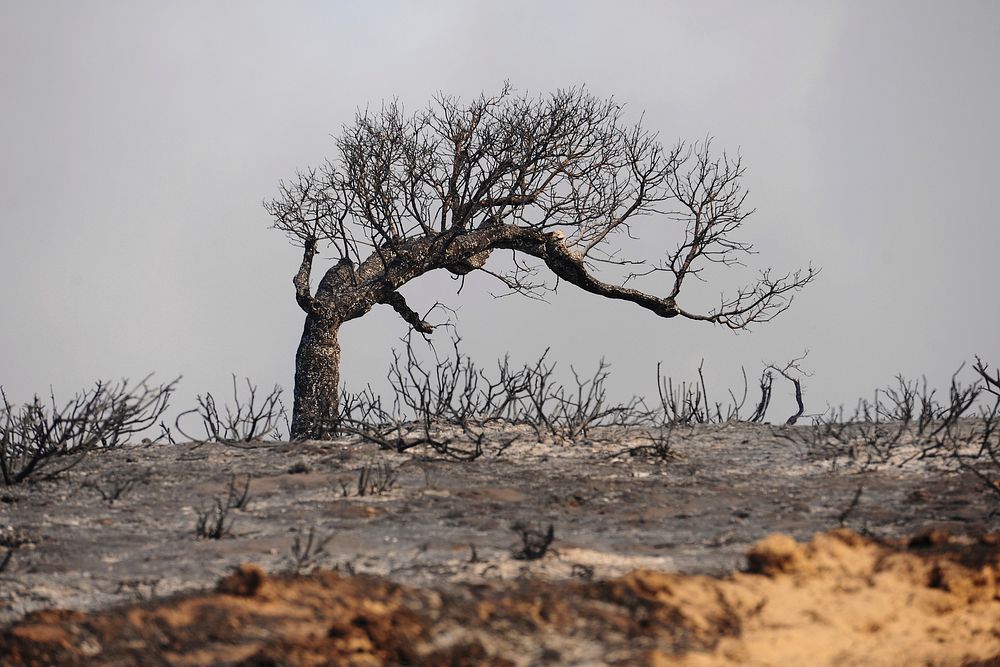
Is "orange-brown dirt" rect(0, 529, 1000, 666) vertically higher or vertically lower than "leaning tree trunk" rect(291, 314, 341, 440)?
lower

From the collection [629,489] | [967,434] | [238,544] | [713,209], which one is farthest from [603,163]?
[238,544]

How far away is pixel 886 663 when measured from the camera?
4703 mm

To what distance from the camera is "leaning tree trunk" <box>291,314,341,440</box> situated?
1411 centimetres

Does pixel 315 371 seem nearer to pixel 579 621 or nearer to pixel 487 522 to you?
pixel 487 522

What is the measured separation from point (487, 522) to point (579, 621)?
8.06ft

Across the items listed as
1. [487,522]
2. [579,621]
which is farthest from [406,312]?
[579,621]

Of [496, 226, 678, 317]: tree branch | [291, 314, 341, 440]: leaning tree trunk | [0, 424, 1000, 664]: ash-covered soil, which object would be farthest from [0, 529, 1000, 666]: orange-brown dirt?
[496, 226, 678, 317]: tree branch

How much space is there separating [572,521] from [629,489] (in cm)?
119

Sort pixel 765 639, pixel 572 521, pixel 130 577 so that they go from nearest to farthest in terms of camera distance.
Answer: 1. pixel 765 639
2. pixel 130 577
3. pixel 572 521

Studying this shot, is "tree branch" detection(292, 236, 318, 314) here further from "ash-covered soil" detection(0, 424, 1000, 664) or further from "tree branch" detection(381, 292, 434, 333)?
"ash-covered soil" detection(0, 424, 1000, 664)

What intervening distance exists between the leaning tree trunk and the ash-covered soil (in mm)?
3635

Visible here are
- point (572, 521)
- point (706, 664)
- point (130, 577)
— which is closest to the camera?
point (706, 664)

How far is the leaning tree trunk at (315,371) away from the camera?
46.3 ft

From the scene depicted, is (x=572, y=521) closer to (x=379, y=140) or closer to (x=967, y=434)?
(x=967, y=434)
